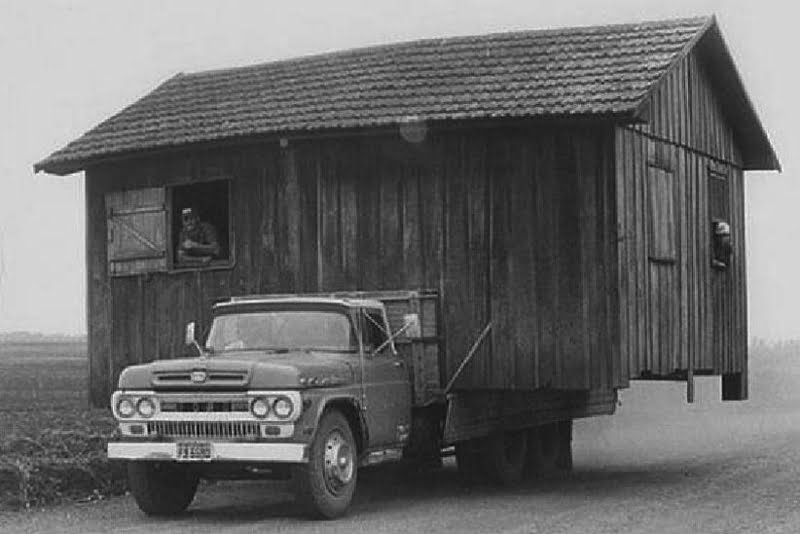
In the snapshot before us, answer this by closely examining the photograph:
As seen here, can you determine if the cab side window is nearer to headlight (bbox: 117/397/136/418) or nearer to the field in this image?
headlight (bbox: 117/397/136/418)

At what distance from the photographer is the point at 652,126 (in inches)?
721

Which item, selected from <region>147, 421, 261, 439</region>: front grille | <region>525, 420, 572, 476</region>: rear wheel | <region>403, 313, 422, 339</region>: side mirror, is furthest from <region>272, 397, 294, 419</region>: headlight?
<region>525, 420, 572, 476</region>: rear wheel

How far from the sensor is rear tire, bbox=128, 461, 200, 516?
46.4ft

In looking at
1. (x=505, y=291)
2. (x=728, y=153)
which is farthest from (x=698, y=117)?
(x=505, y=291)

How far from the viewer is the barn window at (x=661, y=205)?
1816 centimetres

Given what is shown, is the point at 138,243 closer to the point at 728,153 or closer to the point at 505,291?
the point at 505,291

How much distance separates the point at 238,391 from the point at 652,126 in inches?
278

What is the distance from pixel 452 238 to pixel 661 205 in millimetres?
2696

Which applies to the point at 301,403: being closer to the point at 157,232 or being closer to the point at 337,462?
the point at 337,462

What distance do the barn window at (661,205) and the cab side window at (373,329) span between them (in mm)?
3820

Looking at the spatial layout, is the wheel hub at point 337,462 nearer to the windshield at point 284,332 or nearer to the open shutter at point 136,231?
the windshield at point 284,332

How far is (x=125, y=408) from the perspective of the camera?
46.0 feet

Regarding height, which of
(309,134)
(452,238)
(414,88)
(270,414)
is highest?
(414,88)

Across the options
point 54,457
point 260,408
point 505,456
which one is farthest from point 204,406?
point 505,456
